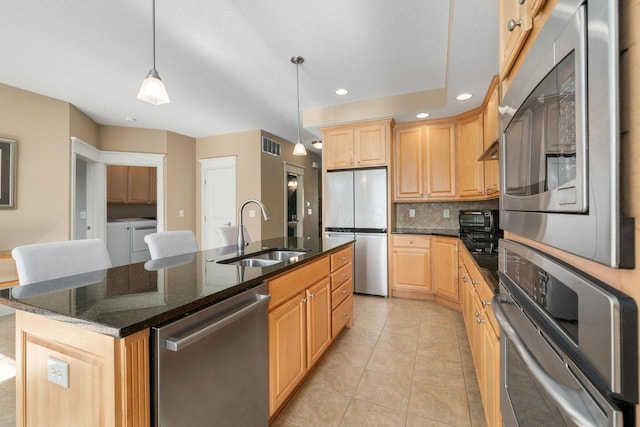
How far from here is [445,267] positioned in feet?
11.3

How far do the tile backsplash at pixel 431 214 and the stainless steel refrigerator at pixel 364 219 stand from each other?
0.67 meters

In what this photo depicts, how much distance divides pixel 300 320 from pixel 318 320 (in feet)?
1.03

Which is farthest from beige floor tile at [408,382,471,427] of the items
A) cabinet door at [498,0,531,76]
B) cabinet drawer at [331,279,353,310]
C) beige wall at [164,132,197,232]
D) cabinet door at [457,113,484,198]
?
beige wall at [164,132,197,232]

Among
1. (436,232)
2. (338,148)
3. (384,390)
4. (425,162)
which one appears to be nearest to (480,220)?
(436,232)

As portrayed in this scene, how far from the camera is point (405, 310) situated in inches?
131

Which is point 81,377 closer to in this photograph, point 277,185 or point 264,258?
point 264,258

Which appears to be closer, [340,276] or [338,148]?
[340,276]

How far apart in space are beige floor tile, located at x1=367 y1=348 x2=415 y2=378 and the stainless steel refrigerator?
1.49 metres

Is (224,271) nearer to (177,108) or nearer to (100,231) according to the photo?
(177,108)

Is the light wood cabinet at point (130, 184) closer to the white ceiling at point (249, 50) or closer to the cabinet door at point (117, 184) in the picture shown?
the cabinet door at point (117, 184)

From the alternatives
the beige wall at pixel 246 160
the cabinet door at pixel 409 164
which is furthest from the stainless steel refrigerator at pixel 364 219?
the beige wall at pixel 246 160

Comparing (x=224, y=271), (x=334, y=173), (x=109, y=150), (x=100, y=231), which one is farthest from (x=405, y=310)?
(x=109, y=150)

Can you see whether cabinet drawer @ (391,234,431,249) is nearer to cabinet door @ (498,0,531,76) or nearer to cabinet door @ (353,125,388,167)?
cabinet door @ (353,125,388,167)

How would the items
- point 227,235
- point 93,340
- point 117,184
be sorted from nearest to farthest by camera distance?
point 93,340 < point 227,235 < point 117,184
